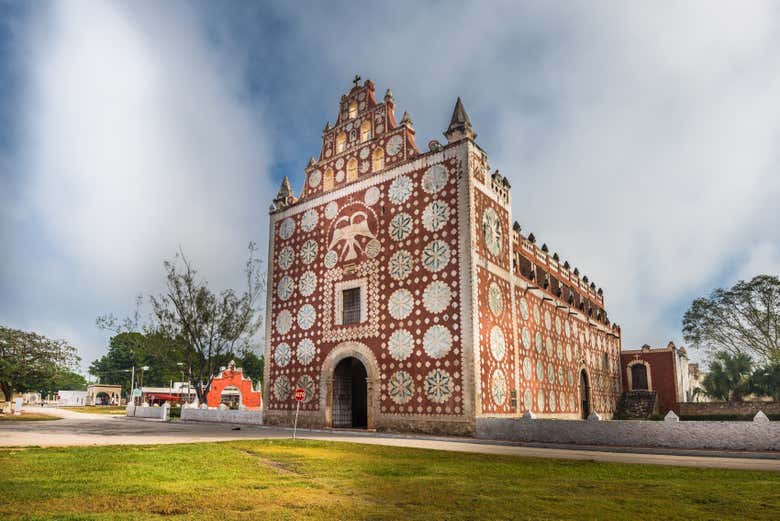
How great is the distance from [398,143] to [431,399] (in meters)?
11.7

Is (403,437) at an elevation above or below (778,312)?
below

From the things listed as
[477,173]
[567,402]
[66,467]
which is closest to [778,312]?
[567,402]

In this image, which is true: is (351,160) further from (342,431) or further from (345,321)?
(342,431)

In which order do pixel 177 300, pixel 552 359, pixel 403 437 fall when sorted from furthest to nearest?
pixel 177 300 < pixel 552 359 < pixel 403 437

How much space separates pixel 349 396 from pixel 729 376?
38356 millimetres

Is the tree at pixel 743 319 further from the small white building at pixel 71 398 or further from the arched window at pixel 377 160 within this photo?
the small white building at pixel 71 398

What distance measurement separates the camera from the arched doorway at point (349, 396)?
2572 centimetres

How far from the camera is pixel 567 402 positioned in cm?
3147

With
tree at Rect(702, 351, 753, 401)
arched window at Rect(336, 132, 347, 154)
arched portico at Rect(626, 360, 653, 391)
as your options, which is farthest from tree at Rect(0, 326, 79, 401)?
tree at Rect(702, 351, 753, 401)

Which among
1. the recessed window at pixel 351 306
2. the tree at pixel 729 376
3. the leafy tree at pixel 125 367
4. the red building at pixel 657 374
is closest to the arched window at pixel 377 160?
the recessed window at pixel 351 306

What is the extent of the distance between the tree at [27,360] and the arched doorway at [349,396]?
77.5 feet

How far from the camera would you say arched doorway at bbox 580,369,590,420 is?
35062 mm

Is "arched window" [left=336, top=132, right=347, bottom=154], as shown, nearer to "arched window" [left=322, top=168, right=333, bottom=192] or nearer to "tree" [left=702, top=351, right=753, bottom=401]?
"arched window" [left=322, top=168, right=333, bottom=192]

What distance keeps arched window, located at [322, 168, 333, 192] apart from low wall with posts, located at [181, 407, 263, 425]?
481 inches
